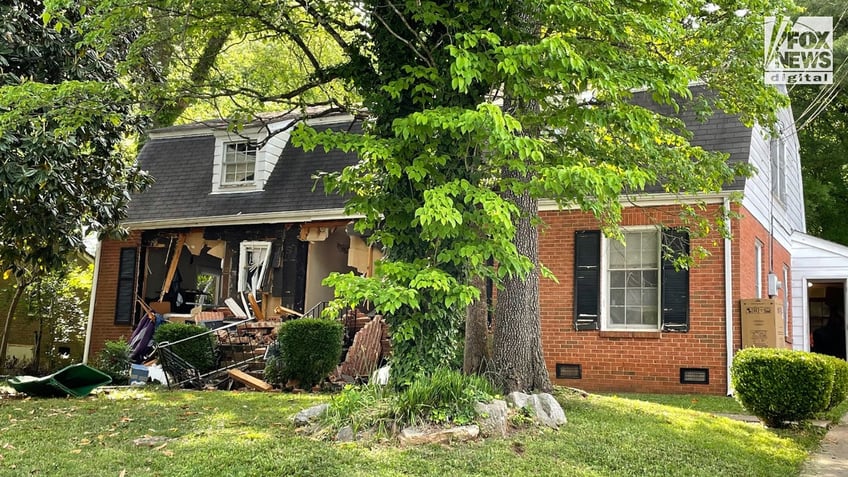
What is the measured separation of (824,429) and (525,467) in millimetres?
4981

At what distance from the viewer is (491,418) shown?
6.57 meters

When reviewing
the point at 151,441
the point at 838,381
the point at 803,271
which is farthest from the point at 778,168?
the point at 151,441

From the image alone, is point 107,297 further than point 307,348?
Yes

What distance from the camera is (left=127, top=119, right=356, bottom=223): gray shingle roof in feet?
49.3

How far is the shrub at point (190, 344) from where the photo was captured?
12006 mm

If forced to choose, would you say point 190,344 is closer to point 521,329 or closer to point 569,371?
point 521,329

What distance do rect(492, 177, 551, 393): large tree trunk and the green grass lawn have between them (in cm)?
53

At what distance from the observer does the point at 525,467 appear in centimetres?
574

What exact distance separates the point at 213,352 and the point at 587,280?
6504 millimetres

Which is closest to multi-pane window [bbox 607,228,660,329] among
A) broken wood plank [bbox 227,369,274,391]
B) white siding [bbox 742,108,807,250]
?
white siding [bbox 742,108,807,250]

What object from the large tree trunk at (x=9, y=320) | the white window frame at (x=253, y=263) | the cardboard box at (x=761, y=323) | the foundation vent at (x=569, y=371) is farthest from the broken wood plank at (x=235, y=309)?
the cardboard box at (x=761, y=323)

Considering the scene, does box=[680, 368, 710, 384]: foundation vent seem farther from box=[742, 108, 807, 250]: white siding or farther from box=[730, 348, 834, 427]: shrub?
box=[730, 348, 834, 427]: shrub

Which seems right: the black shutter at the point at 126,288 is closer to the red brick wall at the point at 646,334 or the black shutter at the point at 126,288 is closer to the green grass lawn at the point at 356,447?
the green grass lawn at the point at 356,447

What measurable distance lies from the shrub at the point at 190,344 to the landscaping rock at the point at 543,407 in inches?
260
